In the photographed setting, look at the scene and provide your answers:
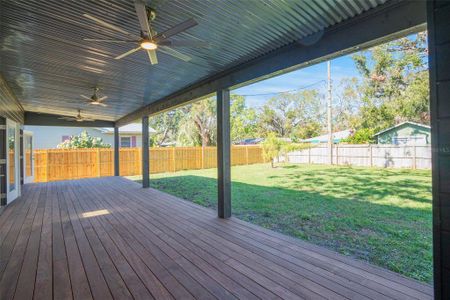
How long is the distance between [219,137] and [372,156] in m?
10.3

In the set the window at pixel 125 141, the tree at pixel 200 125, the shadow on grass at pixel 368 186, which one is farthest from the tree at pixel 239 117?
the shadow on grass at pixel 368 186

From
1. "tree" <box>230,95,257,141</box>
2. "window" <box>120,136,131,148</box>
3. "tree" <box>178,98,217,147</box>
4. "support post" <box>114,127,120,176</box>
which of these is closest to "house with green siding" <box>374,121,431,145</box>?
"tree" <box>230,95,257,141</box>

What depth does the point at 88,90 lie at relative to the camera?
540cm

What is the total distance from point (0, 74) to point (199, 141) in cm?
1297

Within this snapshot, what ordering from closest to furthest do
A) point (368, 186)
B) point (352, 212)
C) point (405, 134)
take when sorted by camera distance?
1. point (352, 212)
2. point (368, 186)
3. point (405, 134)

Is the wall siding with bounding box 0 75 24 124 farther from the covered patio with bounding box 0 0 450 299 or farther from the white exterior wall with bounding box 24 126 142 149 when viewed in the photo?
the white exterior wall with bounding box 24 126 142 149

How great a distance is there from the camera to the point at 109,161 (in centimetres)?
1114

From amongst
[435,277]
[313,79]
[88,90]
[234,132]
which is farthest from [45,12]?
[313,79]

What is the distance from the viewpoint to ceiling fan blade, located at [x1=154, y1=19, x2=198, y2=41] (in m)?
2.16

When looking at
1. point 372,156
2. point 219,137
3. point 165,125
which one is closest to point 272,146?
point 372,156

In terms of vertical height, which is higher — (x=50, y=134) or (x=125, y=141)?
(x=50, y=134)

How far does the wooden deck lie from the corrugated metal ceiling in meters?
2.40

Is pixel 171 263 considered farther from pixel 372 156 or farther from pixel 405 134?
pixel 405 134

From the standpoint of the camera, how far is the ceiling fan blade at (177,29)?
2.16 metres
